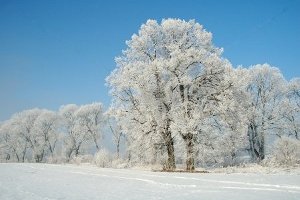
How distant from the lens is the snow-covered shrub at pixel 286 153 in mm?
31141

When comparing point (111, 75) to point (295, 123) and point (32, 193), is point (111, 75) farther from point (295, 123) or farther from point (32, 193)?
point (295, 123)

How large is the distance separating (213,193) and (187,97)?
692 inches

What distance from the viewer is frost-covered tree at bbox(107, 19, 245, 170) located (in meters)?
29.2

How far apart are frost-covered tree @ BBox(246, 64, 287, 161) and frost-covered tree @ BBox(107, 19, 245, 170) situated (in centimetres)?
1517

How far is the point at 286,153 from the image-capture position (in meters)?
32.8

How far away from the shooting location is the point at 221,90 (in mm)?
29016

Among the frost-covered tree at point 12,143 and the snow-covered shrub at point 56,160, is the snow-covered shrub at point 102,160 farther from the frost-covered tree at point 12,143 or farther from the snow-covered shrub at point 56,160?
the frost-covered tree at point 12,143

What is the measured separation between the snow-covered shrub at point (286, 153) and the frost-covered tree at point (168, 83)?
7377mm

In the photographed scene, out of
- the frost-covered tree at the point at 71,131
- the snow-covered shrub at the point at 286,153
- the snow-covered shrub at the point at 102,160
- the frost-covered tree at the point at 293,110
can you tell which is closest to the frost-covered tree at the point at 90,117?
the frost-covered tree at the point at 71,131

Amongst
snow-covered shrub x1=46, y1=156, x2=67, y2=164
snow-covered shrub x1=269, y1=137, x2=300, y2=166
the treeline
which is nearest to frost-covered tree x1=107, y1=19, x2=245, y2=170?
the treeline

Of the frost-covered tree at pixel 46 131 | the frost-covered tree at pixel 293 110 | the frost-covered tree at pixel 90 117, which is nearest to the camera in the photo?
the frost-covered tree at pixel 293 110

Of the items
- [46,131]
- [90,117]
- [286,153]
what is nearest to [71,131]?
[90,117]

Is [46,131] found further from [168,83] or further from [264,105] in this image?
[168,83]

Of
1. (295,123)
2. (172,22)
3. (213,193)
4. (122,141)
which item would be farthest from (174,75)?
(122,141)
